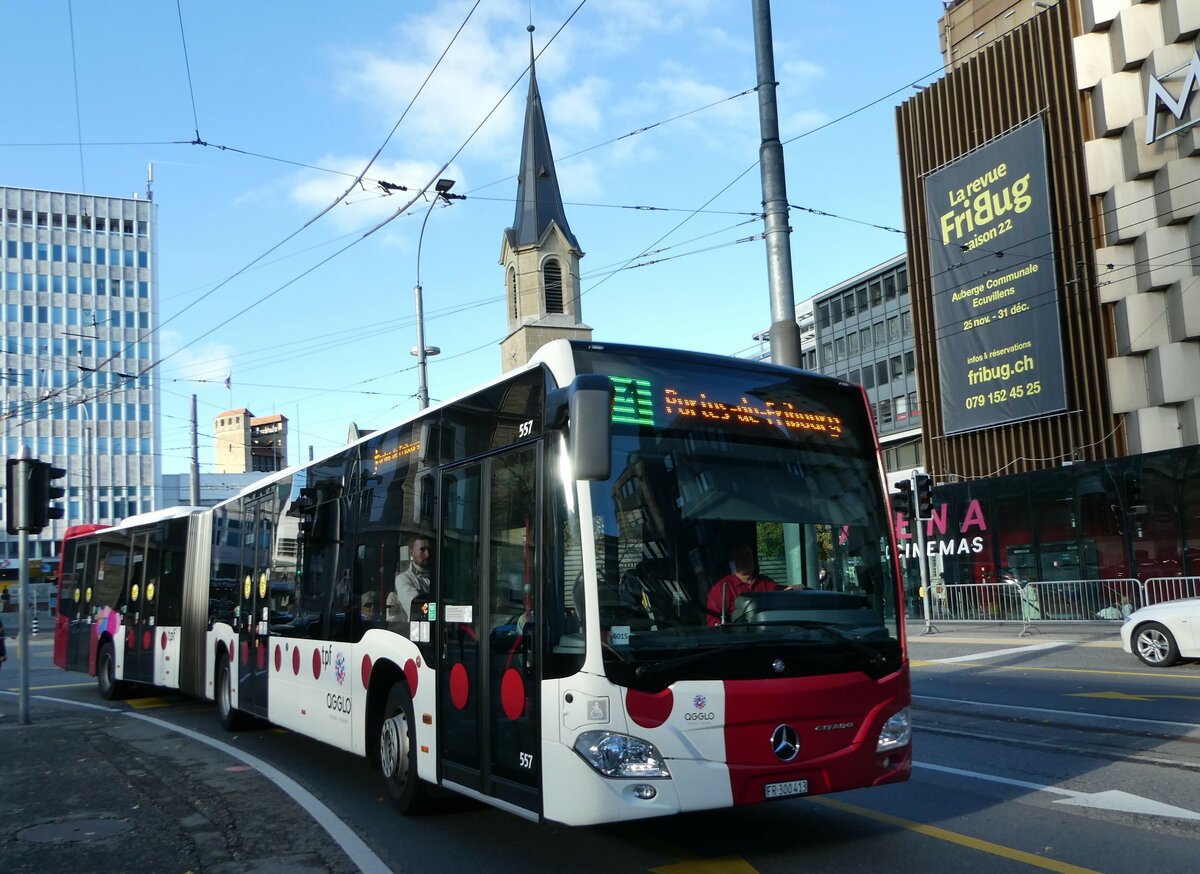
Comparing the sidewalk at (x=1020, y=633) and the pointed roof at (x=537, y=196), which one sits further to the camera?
the pointed roof at (x=537, y=196)

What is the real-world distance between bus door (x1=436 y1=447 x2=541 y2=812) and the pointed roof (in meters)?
53.9

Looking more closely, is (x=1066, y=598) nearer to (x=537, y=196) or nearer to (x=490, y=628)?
(x=490, y=628)

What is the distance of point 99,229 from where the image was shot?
10650 centimetres

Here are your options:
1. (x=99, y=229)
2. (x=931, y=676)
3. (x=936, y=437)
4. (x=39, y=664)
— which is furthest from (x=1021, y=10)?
(x=99, y=229)

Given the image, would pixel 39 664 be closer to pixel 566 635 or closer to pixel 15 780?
pixel 15 780

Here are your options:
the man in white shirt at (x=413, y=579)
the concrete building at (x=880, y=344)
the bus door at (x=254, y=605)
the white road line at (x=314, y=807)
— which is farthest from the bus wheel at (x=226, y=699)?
the concrete building at (x=880, y=344)

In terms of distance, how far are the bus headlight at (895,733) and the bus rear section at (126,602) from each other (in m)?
11.1

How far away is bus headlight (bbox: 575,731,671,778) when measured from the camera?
18.3 ft

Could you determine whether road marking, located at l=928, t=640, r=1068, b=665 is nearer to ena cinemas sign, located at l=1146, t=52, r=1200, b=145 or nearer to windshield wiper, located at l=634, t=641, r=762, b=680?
windshield wiper, located at l=634, t=641, r=762, b=680

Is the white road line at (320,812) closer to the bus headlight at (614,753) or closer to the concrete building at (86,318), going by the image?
the bus headlight at (614,753)

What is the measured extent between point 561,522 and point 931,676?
37.8 ft

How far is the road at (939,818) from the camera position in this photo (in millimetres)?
6090

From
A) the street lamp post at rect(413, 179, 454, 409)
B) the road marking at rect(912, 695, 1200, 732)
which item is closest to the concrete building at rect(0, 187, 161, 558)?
the street lamp post at rect(413, 179, 454, 409)

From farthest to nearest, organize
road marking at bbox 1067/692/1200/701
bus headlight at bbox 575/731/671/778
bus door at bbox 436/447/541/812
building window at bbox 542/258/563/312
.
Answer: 1. building window at bbox 542/258/563/312
2. road marking at bbox 1067/692/1200/701
3. bus door at bbox 436/447/541/812
4. bus headlight at bbox 575/731/671/778
